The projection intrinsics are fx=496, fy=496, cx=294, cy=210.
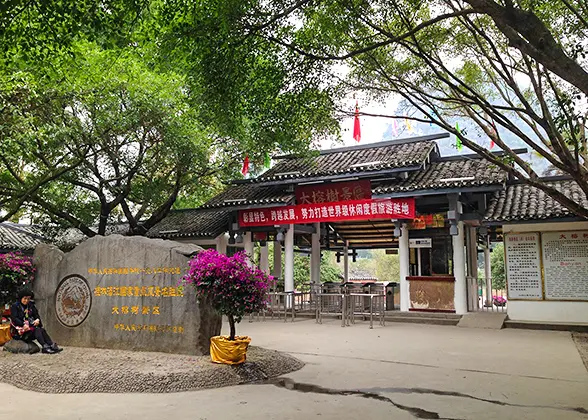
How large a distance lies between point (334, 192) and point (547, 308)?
575 centimetres

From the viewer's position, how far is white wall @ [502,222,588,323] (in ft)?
34.5

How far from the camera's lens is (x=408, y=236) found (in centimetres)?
A: 1333

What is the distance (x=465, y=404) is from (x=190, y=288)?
12.5 feet

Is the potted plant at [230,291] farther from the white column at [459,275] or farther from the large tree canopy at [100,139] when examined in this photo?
the white column at [459,275]

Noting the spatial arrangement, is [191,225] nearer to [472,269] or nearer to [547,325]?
[472,269]

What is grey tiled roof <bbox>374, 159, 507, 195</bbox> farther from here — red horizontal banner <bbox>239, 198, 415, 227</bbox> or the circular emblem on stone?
the circular emblem on stone

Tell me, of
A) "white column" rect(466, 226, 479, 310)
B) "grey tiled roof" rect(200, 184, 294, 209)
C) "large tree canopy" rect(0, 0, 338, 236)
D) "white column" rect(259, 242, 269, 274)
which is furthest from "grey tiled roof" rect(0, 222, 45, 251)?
"white column" rect(466, 226, 479, 310)

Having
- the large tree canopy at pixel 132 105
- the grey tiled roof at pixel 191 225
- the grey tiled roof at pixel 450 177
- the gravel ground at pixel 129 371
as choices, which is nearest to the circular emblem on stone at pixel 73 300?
the gravel ground at pixel 129 371

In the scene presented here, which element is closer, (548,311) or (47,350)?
(47,350)

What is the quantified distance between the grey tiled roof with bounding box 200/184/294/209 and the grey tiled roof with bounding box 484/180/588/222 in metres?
5.28

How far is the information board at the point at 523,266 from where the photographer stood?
10.9m

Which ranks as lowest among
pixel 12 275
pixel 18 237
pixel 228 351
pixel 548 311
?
pixel 228 351

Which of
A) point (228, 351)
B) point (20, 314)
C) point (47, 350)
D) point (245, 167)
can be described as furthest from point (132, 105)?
point (228, 351)

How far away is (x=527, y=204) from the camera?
11188 millimetres
